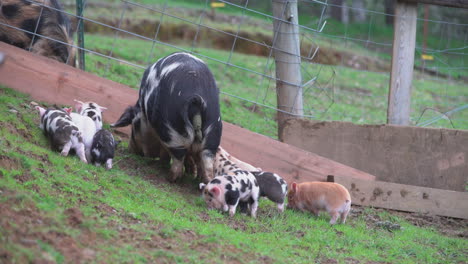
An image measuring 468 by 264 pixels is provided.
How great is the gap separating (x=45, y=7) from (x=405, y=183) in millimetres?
5740

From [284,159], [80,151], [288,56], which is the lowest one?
[80,151]

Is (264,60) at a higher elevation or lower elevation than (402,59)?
lower

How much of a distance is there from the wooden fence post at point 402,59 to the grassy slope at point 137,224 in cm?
156

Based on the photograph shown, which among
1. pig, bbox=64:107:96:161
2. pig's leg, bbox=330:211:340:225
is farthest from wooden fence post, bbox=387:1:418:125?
pig, bbox=64:107:96:161

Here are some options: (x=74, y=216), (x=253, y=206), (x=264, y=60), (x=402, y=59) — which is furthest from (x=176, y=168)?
(x=264, y=60)

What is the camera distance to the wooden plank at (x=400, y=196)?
7.85m

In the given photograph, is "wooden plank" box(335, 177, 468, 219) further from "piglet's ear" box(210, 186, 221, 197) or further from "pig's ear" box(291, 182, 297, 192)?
"piglet's ear" box(210, 186, 221, 197)

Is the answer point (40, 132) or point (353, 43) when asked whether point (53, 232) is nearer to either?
point (40, 132)

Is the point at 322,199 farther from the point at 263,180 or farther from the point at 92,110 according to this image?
the point at 92,110

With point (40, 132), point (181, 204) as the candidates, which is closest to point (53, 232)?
point (181, 204)

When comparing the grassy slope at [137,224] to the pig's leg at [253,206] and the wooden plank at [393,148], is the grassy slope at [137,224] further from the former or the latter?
the wooden plank at [393,148]

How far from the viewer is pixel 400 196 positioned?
7926 mm

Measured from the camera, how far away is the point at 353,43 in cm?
2356

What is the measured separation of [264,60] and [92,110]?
412 inches
